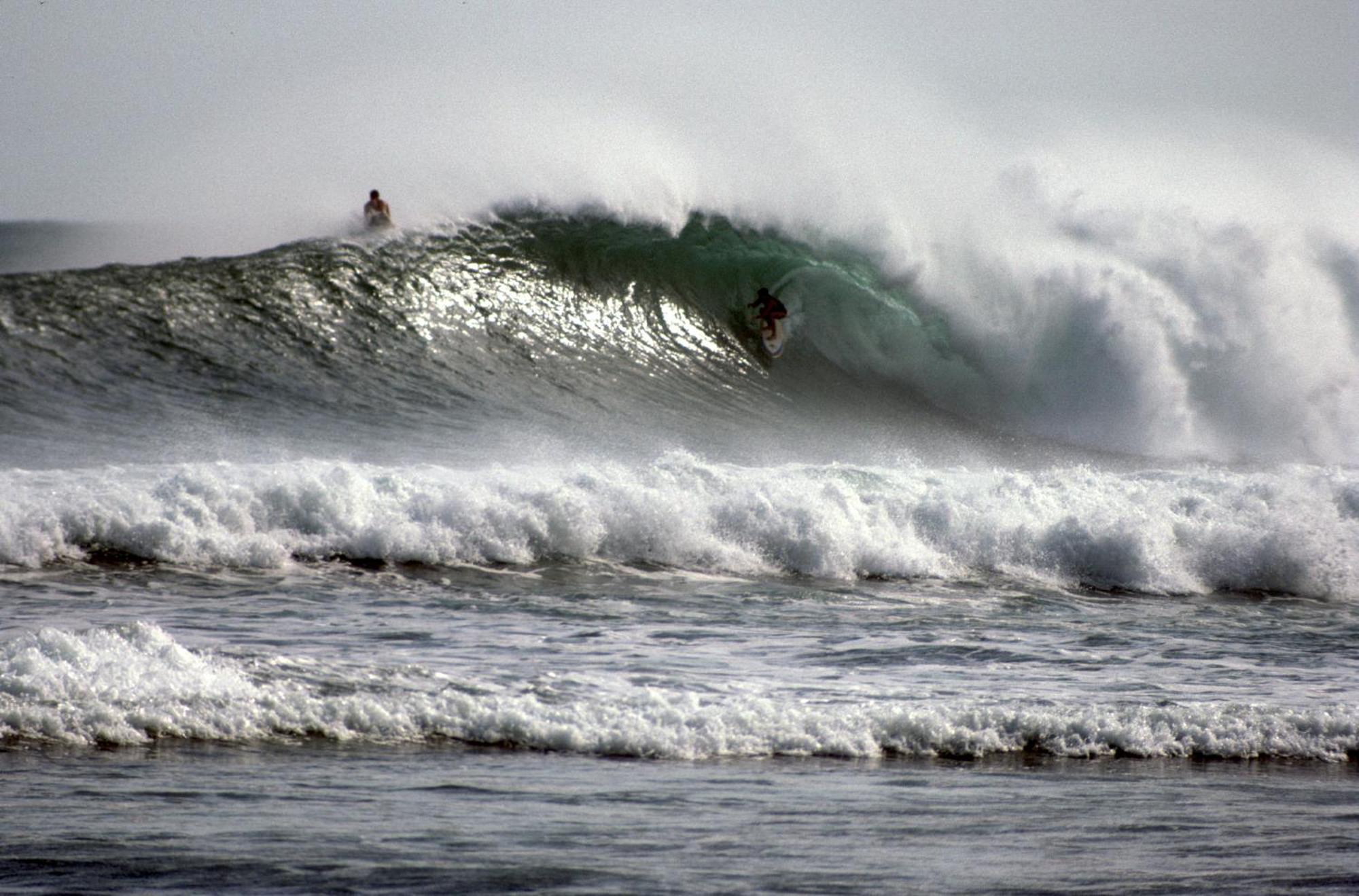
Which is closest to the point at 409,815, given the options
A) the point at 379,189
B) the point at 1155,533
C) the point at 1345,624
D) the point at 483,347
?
the point at 1345,624

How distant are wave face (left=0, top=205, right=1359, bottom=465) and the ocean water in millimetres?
61

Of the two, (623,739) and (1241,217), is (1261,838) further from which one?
(1241,217)

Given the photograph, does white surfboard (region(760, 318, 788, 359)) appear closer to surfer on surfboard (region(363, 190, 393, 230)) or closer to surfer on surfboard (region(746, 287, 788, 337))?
surfer on surfboard (region(746, 287, 788, 337))

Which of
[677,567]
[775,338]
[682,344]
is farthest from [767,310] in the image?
[677,567]

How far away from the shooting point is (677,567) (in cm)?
1052

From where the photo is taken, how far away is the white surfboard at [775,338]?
19.2 m

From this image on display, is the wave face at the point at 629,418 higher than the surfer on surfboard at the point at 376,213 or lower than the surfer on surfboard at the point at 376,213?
lower

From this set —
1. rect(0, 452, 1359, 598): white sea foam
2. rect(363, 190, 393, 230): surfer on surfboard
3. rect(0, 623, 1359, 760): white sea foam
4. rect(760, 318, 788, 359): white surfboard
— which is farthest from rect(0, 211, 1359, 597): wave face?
rect(0, 623, 1359, 760): white sea foam

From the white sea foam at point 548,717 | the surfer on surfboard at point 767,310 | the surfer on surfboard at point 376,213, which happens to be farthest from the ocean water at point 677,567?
the surfer on surfboard at point 376,213

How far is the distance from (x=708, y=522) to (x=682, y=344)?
25.0 ft

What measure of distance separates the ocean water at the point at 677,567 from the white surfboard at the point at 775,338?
27 centimetres

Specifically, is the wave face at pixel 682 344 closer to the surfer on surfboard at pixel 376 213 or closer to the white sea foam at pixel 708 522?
the surfer on surfboard at pixel 376 213

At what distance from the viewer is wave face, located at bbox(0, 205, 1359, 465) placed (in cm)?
1452

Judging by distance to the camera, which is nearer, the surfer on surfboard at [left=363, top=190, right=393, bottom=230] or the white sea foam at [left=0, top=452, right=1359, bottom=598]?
the white sea foam at [left=0, top=452, right=1359, bottom=598]
